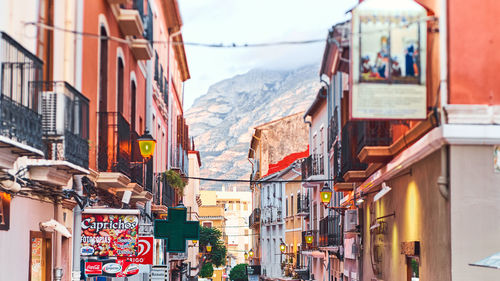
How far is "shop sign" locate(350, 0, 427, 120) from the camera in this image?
1037 cm

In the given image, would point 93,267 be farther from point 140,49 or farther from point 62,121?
point 140,49

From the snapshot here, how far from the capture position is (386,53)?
1055 centimetres

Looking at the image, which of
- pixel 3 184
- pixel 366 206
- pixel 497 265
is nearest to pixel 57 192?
pixel 3 184

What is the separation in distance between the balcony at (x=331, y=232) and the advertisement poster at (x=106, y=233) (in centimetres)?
1309

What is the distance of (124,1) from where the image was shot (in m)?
14.8

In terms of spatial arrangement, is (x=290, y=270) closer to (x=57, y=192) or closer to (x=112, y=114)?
(x=112, y=114)

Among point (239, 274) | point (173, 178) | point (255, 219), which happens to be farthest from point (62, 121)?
point (239, 274)

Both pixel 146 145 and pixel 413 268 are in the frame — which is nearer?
pixel 413 268

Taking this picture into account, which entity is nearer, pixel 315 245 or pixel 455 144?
pixel 455 144

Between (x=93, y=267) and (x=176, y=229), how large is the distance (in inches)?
128

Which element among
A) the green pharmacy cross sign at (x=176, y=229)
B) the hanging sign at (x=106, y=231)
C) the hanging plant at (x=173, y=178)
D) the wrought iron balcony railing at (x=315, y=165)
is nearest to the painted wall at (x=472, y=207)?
the hanging sign at (x=106, y=231)

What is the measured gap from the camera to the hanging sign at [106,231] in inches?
548

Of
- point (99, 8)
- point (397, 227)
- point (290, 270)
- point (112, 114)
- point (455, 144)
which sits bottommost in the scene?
point (290, 270)

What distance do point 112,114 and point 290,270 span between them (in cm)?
3154
